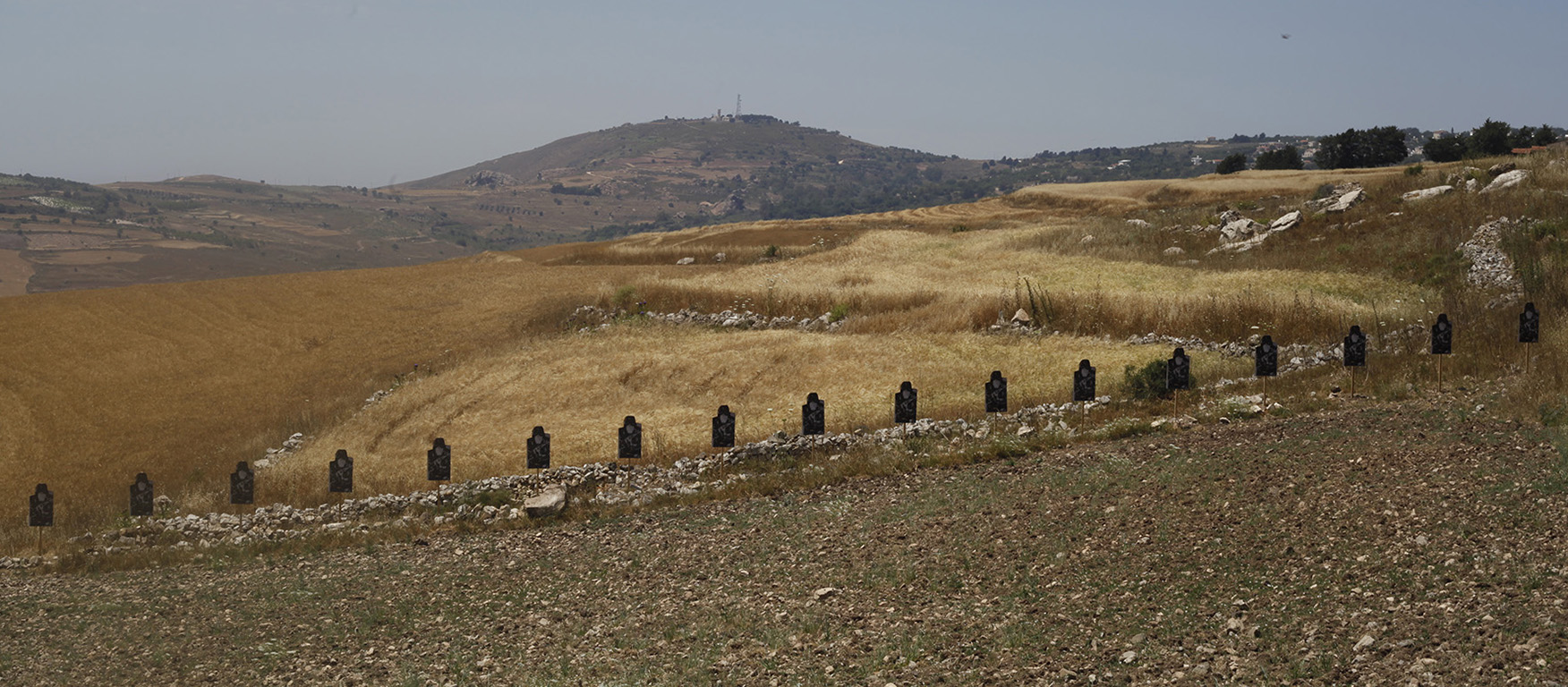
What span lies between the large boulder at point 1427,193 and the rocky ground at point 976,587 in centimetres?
2642

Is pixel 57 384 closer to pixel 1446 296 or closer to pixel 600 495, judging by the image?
pixel 600 495

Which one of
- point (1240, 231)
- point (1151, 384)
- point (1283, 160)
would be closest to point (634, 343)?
point (1151, 384)

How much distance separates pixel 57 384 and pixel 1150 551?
32810 millimetres

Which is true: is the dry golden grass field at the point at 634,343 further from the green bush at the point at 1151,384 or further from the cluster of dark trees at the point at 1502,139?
the cluster of dark trees at the point at 1502,139

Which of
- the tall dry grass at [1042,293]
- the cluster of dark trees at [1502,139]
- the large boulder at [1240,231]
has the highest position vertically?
the cluster of dark trees at [1502,139]

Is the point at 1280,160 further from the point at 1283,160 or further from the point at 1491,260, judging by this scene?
the point at 1491,260

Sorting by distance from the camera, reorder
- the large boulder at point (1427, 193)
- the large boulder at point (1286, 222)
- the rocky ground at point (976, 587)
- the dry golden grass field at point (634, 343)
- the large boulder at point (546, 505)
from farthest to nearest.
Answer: the large boulder at point (1286, 222), the large boulder at point (1427, 193), the dry golden grass field at point (634, 343), the large boulder at point (546, 505), the rocky ground at point (976, 587)

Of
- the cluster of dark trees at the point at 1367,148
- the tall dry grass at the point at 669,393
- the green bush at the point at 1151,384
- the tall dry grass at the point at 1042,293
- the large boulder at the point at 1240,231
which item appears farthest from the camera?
the cluster of dark trees at the point at 1367,148

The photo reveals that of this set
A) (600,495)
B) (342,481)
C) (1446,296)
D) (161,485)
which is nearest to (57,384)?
(161,485)

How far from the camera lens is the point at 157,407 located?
96.3ft

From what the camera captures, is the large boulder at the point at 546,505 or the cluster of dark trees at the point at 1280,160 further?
the cluster of dark trees at the point at 1280,160

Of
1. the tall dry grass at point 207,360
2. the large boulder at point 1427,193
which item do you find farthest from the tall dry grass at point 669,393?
the large boulder at point 1427,193

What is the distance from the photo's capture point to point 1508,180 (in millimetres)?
35500

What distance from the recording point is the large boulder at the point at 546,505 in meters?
16.9
